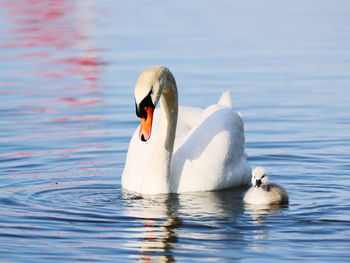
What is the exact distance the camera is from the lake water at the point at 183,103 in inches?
330

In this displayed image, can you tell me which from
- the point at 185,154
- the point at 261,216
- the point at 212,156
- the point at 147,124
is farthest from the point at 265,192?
the point at 147,124

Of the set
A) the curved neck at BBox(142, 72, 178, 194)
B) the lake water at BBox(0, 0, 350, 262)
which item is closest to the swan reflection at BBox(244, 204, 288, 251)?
the lake water at BBox(0, 0, 350, 262)

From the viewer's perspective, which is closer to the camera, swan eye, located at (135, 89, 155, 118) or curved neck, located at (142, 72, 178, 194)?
swan eye, located at (135, 89, 155, 118)

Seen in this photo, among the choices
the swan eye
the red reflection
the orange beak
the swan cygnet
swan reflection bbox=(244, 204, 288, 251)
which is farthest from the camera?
the red reflection

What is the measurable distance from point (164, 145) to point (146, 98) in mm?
1091

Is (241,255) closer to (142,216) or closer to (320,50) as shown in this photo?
(142,216)

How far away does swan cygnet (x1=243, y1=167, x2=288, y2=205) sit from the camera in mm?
9586

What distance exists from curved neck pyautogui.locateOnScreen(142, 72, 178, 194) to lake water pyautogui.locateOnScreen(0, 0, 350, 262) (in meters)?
0.17

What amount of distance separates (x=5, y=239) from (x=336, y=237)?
304 centimetres

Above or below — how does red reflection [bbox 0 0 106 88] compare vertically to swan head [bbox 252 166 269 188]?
above

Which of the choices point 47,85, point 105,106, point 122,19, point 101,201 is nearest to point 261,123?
point 105,106

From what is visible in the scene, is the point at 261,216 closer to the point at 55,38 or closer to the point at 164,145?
the point at 164,145

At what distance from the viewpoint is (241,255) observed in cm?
788

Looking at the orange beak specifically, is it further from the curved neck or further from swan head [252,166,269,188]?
swan head [252,166,269,188]
